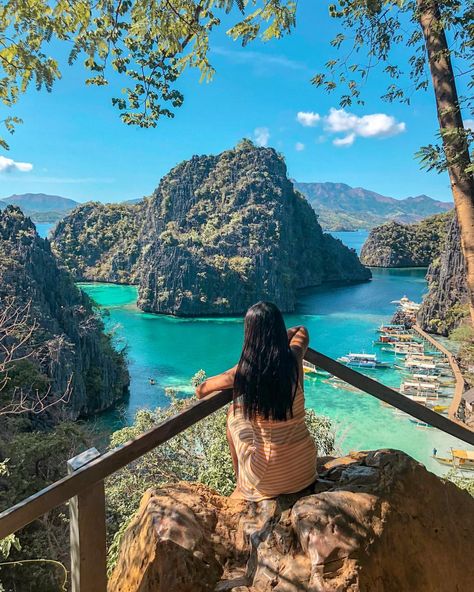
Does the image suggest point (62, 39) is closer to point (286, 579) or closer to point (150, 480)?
point (286, 579)

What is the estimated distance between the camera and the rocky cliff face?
19.1 m

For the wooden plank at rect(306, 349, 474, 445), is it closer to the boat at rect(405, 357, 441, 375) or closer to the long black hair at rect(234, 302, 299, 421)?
the long black hair at rect(234, 302, 299, 421)

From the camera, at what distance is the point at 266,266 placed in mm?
49344

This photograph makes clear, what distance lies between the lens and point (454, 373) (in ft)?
82.4

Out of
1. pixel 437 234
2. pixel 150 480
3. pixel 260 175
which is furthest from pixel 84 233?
pixel 150 480

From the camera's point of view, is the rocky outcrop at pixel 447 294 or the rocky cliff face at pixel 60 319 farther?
the rocky outcrop at pixel 447 294

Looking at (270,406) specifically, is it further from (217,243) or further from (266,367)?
(217,243)

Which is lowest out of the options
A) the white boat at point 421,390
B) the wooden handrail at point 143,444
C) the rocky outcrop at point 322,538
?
the white boat at point 421,390

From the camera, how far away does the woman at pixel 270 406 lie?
5.02 ft

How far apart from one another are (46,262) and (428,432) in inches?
759

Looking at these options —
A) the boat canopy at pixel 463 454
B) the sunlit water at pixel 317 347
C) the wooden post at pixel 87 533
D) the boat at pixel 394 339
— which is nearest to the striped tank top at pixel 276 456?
the wooden post at pixel 87 533

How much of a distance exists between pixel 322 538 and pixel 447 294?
3569 centimetres

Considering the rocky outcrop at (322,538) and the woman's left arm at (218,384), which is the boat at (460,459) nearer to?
the rocky outcrop at (322,538)

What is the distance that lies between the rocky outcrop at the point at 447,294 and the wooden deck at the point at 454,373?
954 millimetres
